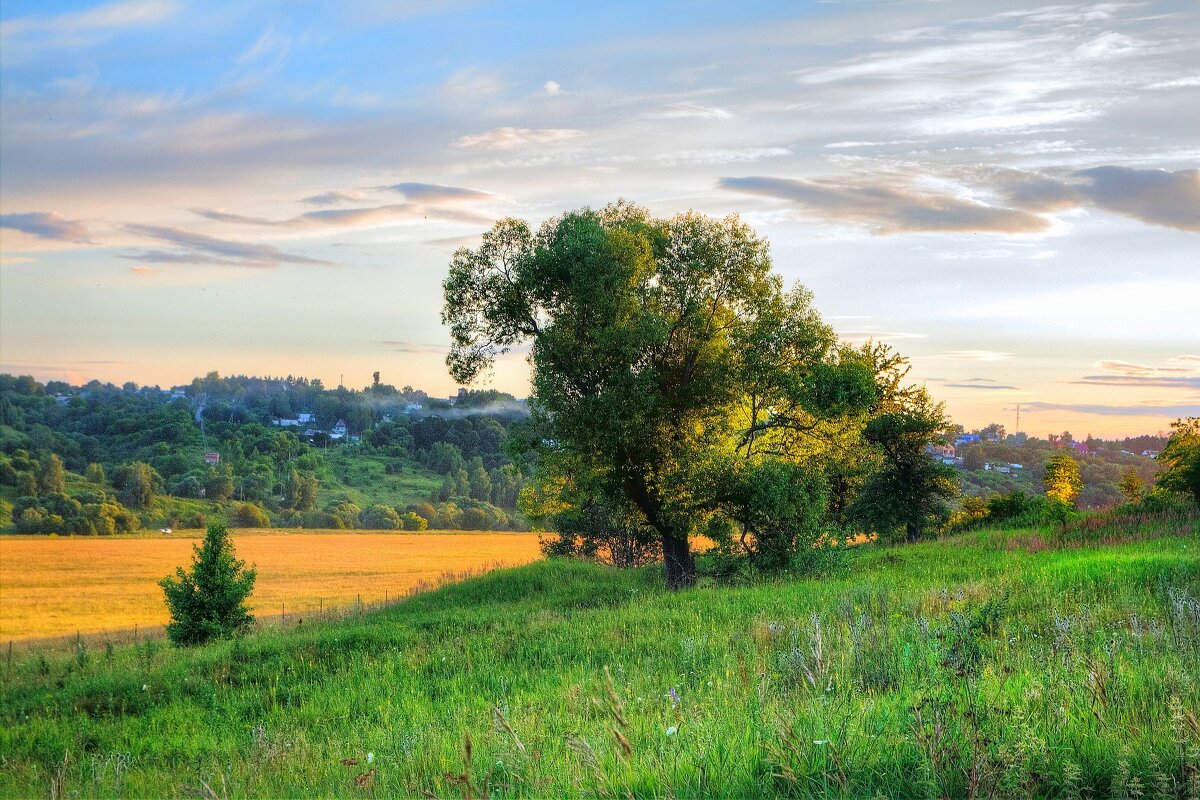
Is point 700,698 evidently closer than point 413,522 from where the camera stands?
Yes

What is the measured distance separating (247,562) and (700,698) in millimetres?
79816

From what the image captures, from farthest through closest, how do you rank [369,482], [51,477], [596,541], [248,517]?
1. [369,482]
2. [248,517]
3. [51,477]
4. [596,541]

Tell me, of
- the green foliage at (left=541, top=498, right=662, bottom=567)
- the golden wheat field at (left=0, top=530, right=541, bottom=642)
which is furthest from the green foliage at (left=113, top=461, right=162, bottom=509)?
the green foliage at (left=541, top=498, right=662, bottom=567)

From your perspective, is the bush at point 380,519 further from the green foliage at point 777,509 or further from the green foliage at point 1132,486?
the green foliage at point 777,509

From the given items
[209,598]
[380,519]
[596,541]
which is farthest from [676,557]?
[380,519]

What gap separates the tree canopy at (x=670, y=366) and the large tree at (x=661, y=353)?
0.16 ft

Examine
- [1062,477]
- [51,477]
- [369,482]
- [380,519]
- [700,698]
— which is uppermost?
[1062,477]

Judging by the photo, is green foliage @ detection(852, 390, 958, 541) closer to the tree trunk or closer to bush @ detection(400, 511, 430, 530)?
the tree trunk

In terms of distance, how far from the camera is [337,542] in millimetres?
104188

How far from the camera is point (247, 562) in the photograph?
78.4 metres

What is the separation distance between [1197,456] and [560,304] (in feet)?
83.9

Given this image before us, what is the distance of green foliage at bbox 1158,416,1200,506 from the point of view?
31484 millimetres

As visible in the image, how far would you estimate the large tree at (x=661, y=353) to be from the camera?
1035 inches

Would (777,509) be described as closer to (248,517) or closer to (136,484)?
(248,517)
